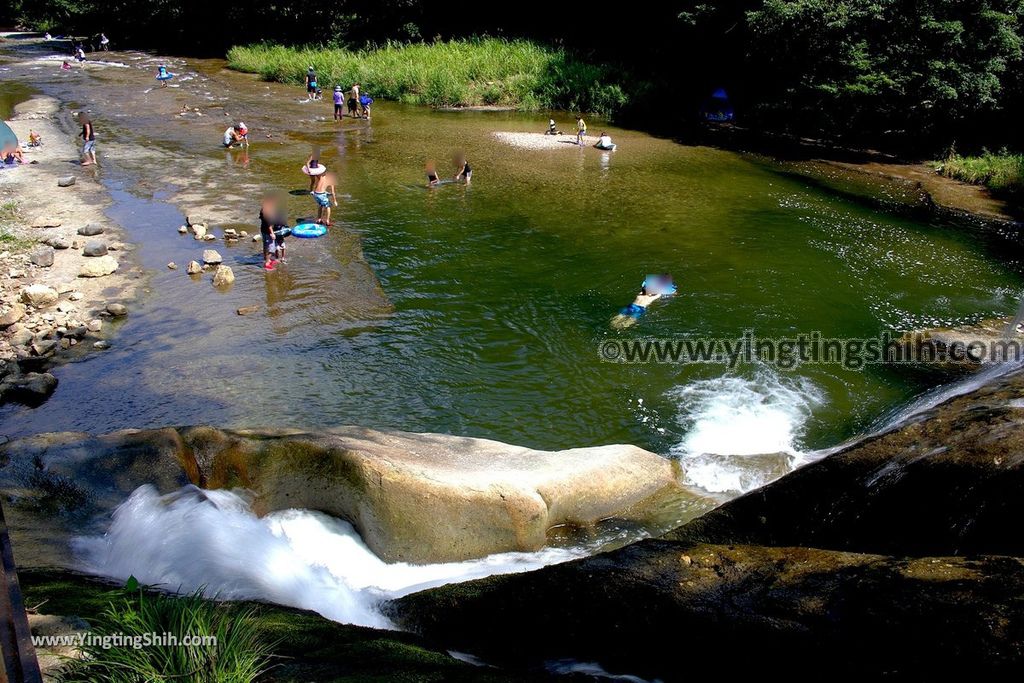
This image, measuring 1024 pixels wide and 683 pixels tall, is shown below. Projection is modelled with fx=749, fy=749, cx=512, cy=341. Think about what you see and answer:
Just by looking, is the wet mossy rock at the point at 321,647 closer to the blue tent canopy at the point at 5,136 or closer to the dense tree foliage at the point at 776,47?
the blue tent canopy at the point at 5,136

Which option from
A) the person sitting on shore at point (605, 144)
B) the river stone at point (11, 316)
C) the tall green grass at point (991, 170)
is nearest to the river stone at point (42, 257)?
the river stone at point (11, 316)

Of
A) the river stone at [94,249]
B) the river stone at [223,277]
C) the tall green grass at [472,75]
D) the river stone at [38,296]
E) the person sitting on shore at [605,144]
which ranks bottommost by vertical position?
the river stone at [38,296]

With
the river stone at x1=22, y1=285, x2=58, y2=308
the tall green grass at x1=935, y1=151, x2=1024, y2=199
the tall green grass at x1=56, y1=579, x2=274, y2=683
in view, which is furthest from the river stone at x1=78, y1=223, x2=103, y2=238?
the tall green grass at x1=935, y1=151, x2=1024, y2=199

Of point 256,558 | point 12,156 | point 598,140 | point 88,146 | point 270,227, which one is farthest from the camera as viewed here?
point 598,140

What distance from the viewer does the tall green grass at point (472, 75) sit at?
39.1 metres

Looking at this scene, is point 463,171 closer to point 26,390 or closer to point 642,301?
point 642,301

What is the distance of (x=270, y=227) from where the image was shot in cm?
1702

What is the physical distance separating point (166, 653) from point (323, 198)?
653 inches

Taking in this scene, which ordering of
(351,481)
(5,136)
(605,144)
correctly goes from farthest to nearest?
(605,144), (5,136), (351,481)

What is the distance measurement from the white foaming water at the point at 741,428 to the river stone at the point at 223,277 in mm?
9968

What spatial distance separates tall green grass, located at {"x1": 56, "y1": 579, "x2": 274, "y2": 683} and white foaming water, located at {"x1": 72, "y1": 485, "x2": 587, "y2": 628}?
1959 millimetres

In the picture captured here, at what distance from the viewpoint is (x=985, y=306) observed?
17062 millimetres

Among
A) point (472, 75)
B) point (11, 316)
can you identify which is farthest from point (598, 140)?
point (11, 316)

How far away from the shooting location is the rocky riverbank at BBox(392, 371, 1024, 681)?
4.68 metres
